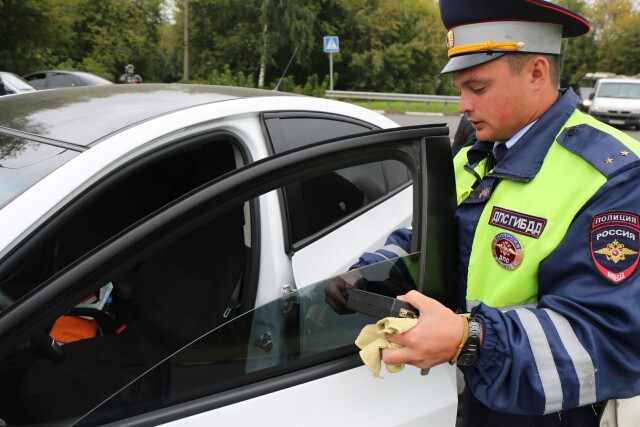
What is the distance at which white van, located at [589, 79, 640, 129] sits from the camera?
13500 mm

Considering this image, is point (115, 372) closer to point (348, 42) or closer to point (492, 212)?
point (492, 212)

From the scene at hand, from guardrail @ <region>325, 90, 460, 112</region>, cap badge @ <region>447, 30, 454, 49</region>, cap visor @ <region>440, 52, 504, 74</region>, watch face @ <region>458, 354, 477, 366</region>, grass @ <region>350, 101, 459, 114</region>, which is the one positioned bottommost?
watch face @ <region>458, 354, 477, 366</region>

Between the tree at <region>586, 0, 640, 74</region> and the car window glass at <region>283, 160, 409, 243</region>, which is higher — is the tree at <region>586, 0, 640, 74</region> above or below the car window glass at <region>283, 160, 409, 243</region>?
above

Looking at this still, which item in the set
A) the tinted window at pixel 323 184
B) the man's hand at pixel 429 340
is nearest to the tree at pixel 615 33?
the tinted window at pixel 323 184

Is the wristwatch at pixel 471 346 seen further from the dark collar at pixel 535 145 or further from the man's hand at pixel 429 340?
the dark collar at pixel 535 145

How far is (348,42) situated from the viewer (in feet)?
101

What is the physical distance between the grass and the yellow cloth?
1655 centimetres

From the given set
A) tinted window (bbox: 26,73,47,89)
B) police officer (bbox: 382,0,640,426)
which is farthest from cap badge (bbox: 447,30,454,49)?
tinted window (bbox: 26,73,47,89)

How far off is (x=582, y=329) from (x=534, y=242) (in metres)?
0.18

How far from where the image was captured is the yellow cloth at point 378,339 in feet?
3.03

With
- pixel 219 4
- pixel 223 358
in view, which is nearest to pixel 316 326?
pixel 223 358

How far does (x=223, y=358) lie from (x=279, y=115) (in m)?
1.02

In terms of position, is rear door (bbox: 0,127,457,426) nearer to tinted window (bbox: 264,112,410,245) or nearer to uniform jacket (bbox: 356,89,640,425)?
uniform jacket (bbox: 356,89,640,425)

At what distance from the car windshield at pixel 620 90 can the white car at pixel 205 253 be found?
14.3 m
